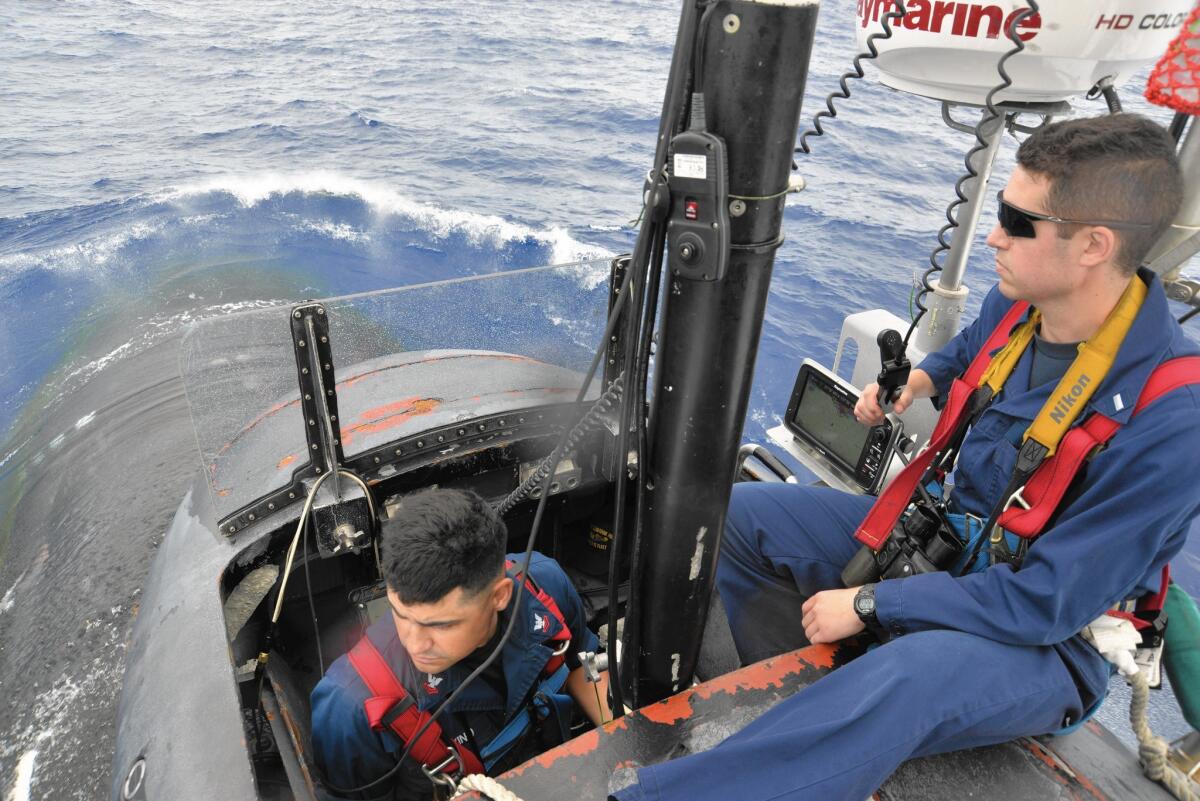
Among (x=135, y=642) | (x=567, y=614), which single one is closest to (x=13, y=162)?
(x=135, y=642)

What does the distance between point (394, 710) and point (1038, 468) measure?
1.78 m

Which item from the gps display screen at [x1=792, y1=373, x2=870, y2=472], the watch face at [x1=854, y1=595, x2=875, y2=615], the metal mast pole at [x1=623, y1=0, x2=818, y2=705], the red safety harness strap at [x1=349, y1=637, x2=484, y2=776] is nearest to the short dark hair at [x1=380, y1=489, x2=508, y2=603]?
the red safety harness strap at [x1=349, y1=637, x2=484, y2=776]

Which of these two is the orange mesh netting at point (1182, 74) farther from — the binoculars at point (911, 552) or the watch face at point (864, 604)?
the watch face at point (864, 604)

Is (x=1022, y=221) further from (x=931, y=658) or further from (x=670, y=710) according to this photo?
(x=670, y=710)

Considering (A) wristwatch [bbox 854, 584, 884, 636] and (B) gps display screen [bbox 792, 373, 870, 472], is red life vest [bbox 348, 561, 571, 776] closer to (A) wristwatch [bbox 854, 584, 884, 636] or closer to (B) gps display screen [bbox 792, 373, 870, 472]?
(A) wristwatch [bbox 854, 584, 884, 636]

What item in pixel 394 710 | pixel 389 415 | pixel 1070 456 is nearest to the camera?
pixel 1070 456

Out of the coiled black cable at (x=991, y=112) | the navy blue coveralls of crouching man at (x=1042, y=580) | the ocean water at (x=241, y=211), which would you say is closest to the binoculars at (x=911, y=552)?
the navy blue coveralls of crouching man at (x=1042, y=580)

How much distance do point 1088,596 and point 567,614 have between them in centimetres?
143

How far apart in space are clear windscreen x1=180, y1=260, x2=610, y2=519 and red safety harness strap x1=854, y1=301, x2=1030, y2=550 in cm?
116

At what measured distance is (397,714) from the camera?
6.37 feet

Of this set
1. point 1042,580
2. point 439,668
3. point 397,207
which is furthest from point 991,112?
point 397,207

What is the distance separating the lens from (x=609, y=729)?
171cm

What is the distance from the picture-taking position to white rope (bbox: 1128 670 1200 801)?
1747mm

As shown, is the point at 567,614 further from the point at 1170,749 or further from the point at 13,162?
the point at 13,162
